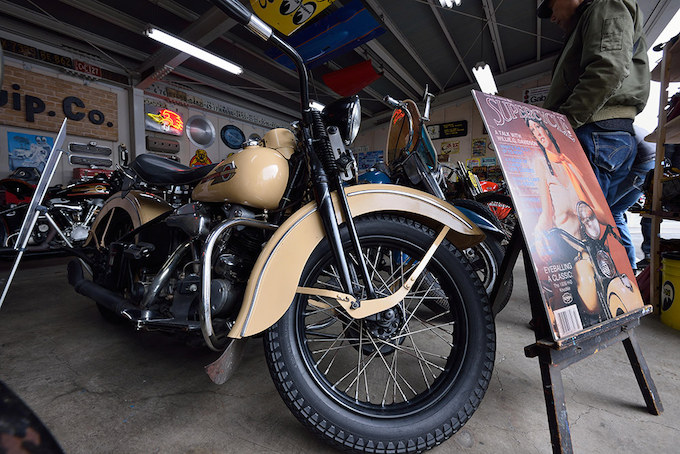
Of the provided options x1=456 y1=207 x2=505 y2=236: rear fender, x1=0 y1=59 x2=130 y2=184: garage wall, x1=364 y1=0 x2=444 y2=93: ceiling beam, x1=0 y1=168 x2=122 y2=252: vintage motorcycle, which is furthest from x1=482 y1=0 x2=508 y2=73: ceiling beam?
x1=0 y1=59 x2=130 y2=184: garage wall

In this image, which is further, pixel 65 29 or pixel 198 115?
pixel 198 115

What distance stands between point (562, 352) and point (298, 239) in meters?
0.80

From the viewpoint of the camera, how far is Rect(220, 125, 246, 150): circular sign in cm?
770

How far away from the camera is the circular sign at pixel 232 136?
7.70 meters

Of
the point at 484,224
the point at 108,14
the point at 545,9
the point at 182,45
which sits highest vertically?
the point at 108,14

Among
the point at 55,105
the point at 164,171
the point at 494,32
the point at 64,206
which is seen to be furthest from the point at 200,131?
the point at 164,171

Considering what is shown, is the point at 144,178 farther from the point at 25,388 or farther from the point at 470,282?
the point at 470,282

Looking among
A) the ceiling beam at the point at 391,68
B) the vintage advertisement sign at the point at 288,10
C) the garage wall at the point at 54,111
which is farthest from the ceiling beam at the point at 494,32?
the garage wall at the point at 54,111

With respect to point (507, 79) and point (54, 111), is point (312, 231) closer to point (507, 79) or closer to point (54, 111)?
point (54, 111)

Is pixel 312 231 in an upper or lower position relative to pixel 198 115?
lower

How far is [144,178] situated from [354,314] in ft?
4.28

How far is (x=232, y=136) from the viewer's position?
7.88 m

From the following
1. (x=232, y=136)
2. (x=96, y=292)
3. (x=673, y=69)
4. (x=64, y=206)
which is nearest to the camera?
(x=96, y=292)

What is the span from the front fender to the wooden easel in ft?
0.78
